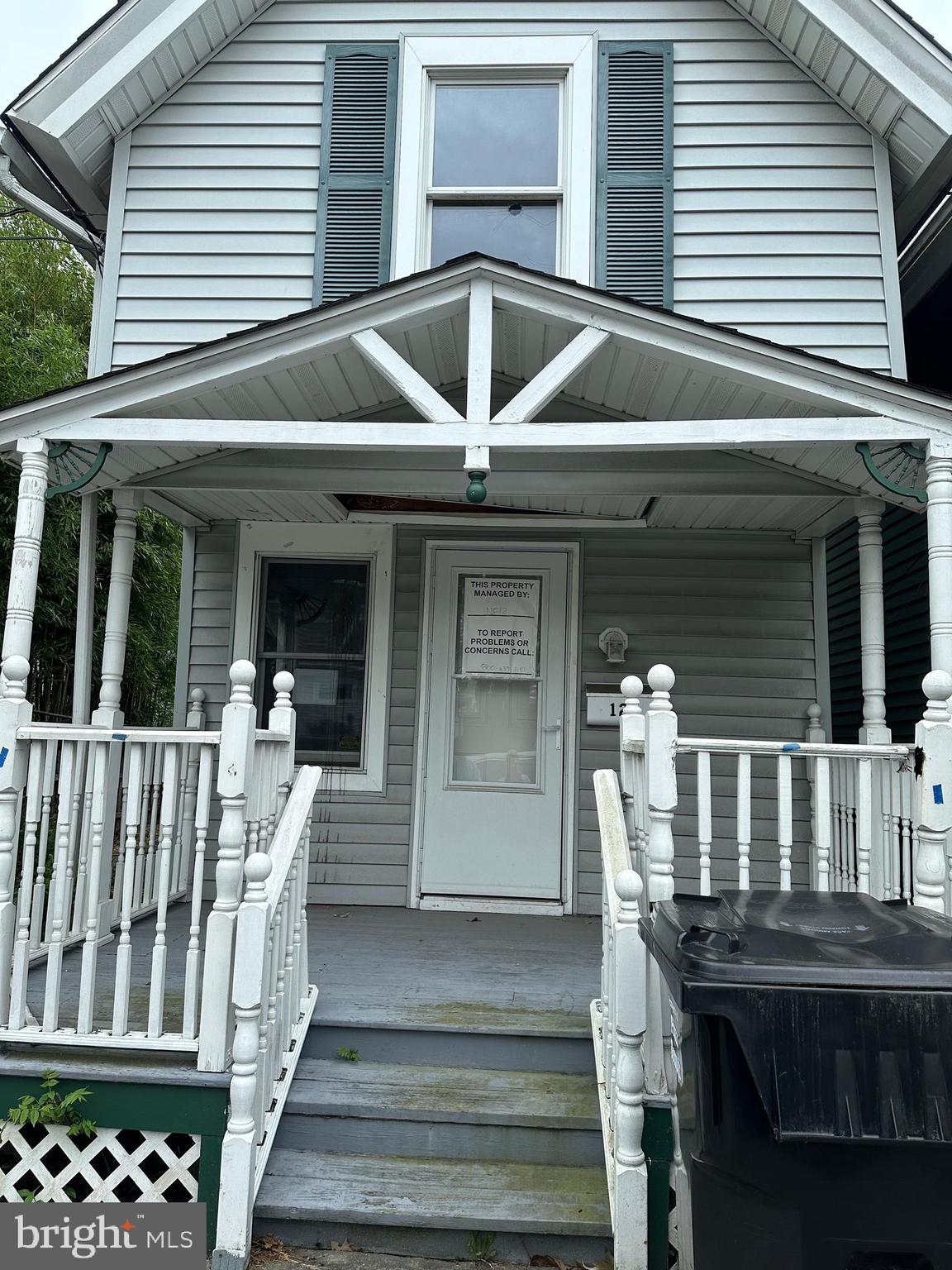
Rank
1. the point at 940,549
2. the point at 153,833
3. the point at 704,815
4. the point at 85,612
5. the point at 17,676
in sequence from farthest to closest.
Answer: the point at 153,833 < the point at 85,612 < the point at 940,549 < the point at 17,676 < the point at 704,815

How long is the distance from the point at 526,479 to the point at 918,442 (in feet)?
5.61

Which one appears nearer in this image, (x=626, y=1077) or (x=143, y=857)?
(x=626, y=1077)

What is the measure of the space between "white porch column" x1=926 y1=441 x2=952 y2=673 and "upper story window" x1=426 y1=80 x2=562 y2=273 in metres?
2.62

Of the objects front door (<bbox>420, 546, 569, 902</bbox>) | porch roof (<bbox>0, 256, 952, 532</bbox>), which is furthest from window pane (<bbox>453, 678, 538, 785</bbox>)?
porch roof (<bbox>0, 256, 952, 532</bbox>)

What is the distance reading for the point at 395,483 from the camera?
4520 millimetres

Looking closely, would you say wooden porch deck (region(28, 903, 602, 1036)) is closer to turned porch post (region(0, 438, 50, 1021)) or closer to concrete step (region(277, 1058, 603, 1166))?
concrete step (region(277, 1058, 603, 1166))

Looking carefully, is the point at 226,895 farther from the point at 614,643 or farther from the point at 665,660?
the point at 665,660

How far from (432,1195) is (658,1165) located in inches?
26.3

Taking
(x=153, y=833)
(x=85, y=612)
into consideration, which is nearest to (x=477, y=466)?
(x=85, y=612)

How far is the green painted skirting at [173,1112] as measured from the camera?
270cm

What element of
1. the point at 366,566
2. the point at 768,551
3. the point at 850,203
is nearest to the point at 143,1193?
the point at 366,566

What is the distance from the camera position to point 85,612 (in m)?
4.66

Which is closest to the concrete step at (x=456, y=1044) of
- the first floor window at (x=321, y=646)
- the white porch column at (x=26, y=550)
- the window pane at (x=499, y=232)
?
the white porch column at (x=26, y=550)

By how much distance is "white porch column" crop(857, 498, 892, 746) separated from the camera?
14.7 feet
